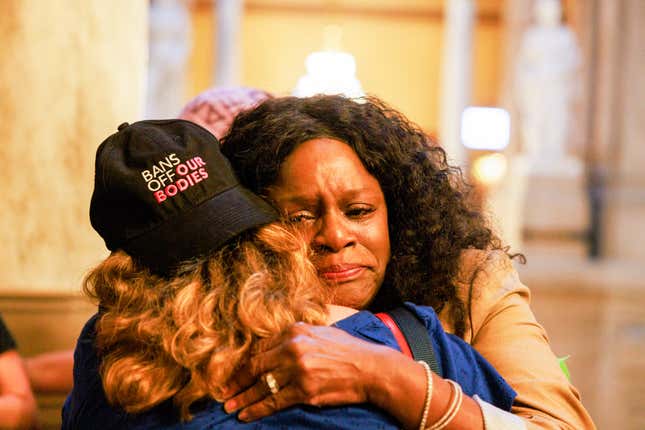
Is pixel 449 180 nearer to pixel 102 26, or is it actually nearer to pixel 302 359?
pixel 302 359

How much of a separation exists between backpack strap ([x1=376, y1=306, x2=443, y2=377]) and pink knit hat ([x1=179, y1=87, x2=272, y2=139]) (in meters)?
1.63

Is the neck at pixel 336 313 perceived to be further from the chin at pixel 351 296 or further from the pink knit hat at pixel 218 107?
the pink knit hat at pixel 218 107

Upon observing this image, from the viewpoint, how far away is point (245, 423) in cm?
151

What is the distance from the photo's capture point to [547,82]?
1056cm

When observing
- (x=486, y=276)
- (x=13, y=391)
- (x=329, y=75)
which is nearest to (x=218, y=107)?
(x=13, y=391)

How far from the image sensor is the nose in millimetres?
1981

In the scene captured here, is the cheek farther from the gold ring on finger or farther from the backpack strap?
the gold ring on finger

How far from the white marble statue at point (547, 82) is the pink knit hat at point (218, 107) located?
7.46m

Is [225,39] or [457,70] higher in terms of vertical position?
[225,39]

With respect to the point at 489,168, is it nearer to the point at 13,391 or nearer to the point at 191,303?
the point at 13,391

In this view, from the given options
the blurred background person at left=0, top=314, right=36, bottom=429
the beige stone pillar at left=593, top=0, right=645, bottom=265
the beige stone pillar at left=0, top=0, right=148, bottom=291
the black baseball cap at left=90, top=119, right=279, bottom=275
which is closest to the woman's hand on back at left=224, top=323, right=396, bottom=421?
the black baseball cap at left=90, top=119, right=279, bottom=275

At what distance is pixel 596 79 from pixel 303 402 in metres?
10.5

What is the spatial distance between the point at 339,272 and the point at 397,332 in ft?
1.14

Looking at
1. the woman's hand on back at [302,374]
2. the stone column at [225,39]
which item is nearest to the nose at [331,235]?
the woman's hand on back at [302,374]
